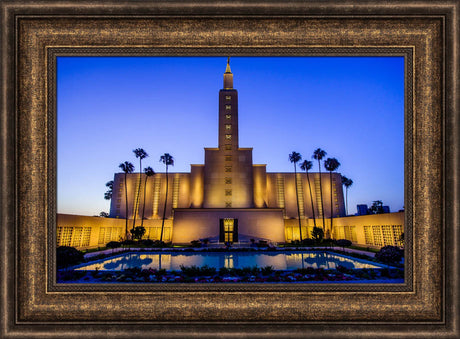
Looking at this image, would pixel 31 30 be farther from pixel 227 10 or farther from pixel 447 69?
pixel 447 69

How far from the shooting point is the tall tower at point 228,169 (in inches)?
1881

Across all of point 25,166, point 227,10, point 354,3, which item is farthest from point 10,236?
point 354,3

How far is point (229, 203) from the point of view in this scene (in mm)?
47781

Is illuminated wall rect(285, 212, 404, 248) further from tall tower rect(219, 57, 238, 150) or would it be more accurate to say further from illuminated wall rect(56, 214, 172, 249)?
illuminated wall rect(56, 214, 172, 249)

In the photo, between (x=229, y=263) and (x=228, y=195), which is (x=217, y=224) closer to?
(x=228, y=195)

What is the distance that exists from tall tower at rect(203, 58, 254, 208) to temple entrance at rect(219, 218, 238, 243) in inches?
132

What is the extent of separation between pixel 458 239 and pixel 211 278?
6.71 m

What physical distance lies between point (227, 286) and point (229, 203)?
4099 cm

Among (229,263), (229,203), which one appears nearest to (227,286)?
(229,263)

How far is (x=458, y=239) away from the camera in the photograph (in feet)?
21.9

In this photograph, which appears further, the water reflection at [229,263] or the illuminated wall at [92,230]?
the illuminated wall at [92,230]

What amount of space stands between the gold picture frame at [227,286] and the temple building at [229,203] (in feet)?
Answer: 92.9

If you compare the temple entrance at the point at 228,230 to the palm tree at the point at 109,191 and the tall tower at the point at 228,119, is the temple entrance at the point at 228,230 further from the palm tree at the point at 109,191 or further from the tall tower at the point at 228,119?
the palm tree at the point at 109,191

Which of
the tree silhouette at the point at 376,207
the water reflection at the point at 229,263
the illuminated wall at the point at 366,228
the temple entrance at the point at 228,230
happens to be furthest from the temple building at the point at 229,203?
the tree silhouette at the point at 376,207
